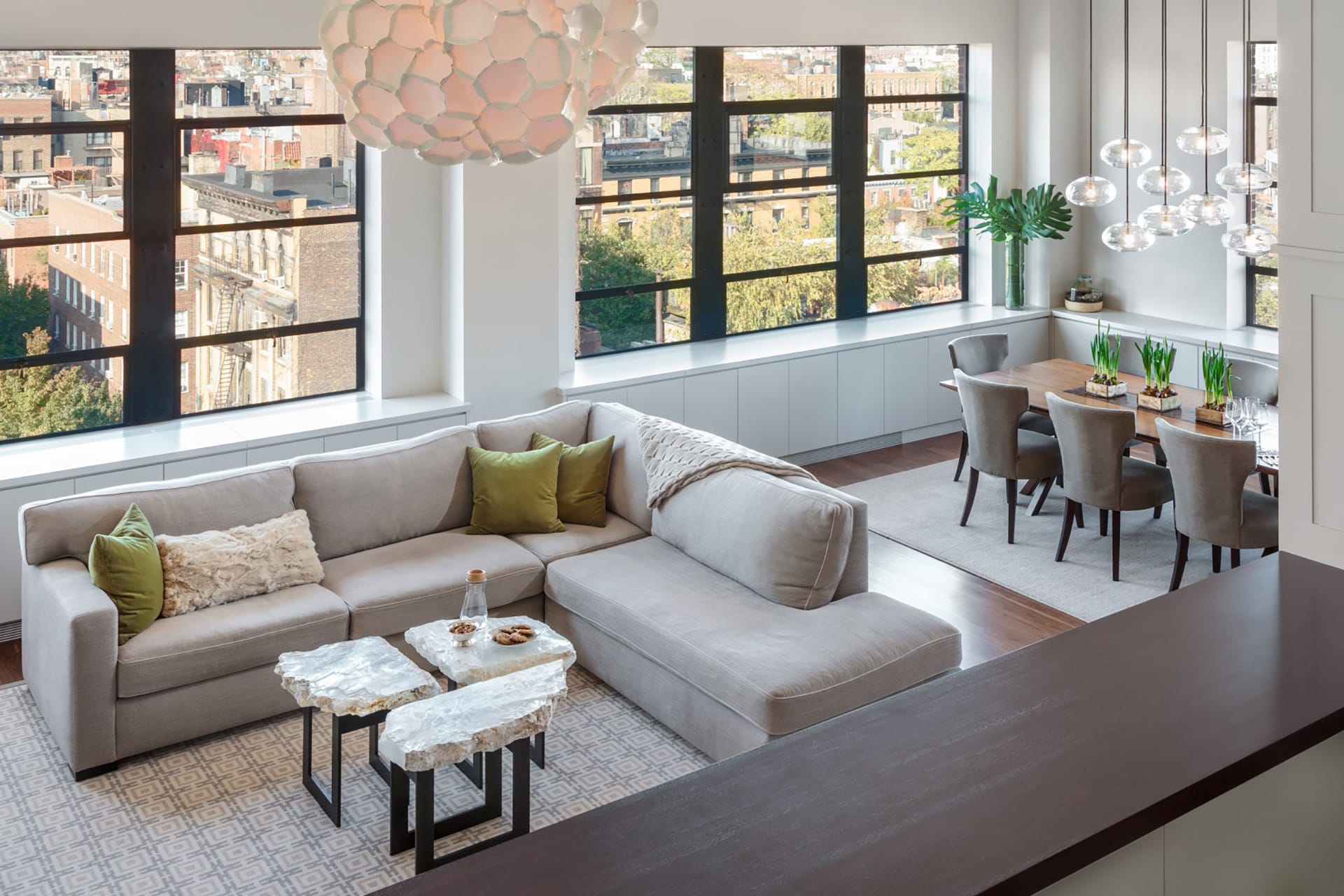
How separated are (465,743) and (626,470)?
7.48ft

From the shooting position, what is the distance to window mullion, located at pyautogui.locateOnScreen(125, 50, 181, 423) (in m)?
6.30

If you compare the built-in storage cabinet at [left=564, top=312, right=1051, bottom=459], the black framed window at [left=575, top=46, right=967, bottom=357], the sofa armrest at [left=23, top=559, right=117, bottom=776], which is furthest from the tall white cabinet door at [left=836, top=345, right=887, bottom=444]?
the sofa armrest at [left=23, top=559, right=117, bottom=776]

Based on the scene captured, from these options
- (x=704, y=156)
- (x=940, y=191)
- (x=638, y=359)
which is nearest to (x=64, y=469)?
(x=638, y=359)

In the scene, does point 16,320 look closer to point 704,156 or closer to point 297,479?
point 297,479

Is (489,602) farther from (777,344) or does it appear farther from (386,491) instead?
(777,344)

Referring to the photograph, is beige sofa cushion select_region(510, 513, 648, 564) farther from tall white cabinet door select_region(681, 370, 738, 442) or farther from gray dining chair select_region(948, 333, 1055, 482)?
gray dining chair select_region(948, 333, 1055, 482)

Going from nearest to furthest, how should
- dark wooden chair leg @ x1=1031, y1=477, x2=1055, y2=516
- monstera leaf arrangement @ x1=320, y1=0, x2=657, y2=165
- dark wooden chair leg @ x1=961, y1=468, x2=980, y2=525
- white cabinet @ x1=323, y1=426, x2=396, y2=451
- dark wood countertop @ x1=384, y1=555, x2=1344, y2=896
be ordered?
dark wood countertop @ x1=384, y1=555, x2=1344, y2=896 → monstera leaf arrangement @ x1=320, y1=0, x2=657, y2=165 → white cabinet @ x1=323, y1=426, x2=396, y2=451 → dark wooden chair leg @ x1=961, y1=468, x2=980, y2=525 → dark wooden chair leg @ x1=1031, y1=477, x2=1055, y2=516

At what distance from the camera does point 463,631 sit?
4707 mm

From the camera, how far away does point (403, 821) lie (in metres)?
4.23

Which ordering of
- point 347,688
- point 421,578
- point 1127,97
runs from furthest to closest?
point 1127,97
point 421,578
point 347,688

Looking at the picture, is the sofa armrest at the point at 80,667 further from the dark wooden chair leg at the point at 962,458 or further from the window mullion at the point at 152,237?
the dark wooden chair leg at the point at 962,458

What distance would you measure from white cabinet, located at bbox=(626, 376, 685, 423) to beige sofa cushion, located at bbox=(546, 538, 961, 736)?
2195mm

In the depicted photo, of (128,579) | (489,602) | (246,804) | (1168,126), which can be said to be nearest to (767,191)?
(1168,126)

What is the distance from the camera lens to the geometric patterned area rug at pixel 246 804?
4.15 m
